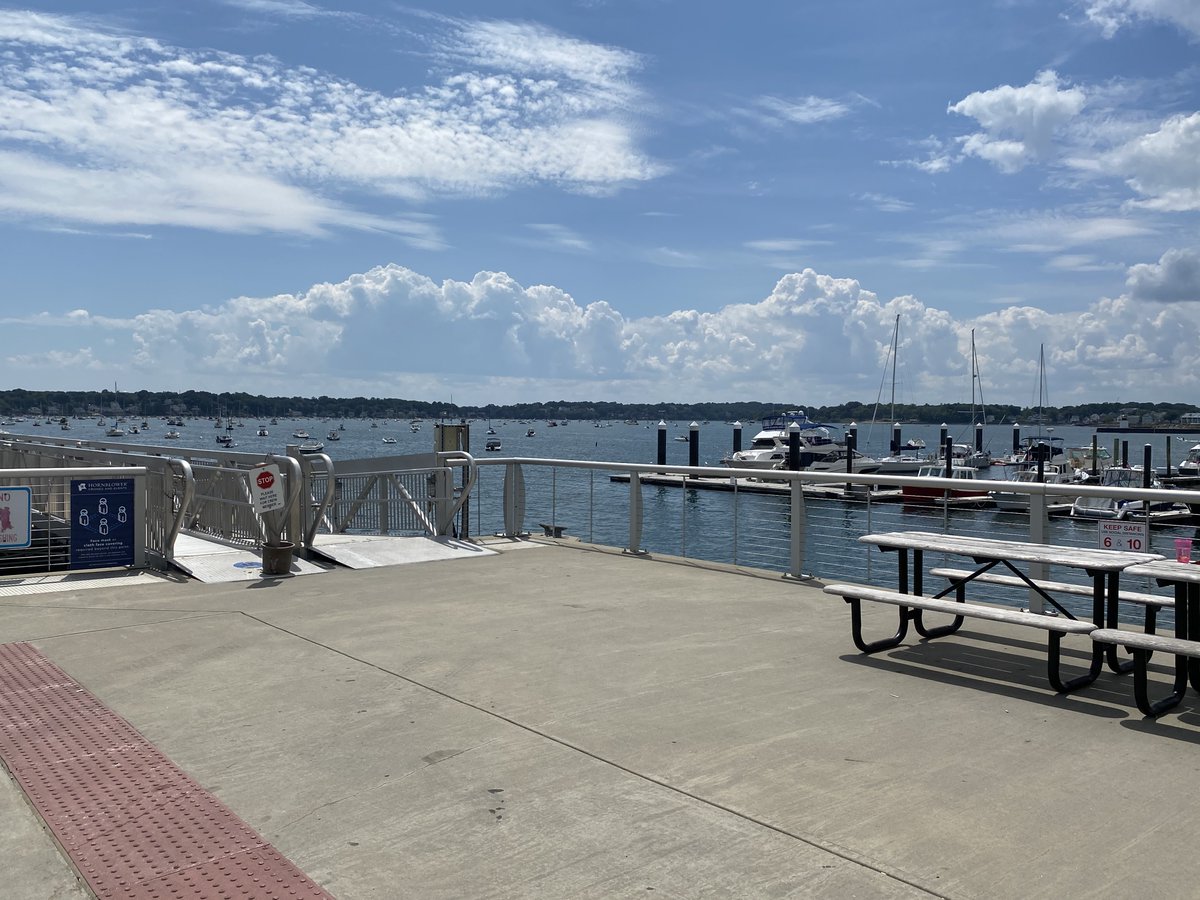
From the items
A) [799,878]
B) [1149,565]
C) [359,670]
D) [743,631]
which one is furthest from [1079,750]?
[359,670]

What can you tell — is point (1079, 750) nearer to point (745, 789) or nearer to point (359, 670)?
point (745, 789)

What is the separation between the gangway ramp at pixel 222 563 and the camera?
35.2 ft

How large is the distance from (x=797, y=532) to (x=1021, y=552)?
3920 mm

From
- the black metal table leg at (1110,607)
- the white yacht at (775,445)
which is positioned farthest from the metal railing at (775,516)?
the white yacht at (775,445)

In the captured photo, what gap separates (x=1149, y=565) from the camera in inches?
244

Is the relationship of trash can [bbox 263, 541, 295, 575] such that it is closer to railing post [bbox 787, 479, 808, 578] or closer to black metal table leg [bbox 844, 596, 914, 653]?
railing post [bbox 787, 479, 808, 578]

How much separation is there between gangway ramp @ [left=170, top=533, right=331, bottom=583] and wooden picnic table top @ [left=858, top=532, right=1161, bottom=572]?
254 inches

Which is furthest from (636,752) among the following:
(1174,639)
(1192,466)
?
(1192,466)

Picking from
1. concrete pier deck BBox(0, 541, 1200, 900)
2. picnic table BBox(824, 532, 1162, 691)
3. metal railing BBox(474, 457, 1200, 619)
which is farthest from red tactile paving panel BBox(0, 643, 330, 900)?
metal railing BBox(474, 457, 1200, 619)

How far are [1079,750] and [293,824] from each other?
3863 millimetres

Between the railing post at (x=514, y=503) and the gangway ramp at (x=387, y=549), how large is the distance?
100 centimetres

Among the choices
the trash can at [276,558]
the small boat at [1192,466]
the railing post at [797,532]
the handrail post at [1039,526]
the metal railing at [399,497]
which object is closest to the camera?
the handrail post at [1039,526]

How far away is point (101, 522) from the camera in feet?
36.1

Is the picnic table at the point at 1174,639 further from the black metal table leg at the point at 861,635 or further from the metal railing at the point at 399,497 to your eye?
the metal railing at the point at 399,497
